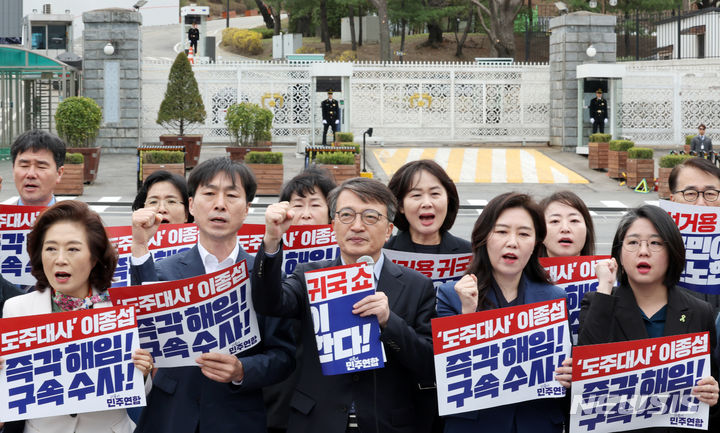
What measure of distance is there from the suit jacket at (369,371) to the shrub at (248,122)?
19506mm

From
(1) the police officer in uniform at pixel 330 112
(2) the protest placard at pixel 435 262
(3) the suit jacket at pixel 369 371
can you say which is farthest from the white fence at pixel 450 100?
(3) the suit jacket at pixel 369 371

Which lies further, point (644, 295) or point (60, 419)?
point (644, 295)

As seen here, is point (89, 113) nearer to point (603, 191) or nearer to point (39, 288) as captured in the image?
point (603, 191)

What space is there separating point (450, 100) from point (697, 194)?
25.6m

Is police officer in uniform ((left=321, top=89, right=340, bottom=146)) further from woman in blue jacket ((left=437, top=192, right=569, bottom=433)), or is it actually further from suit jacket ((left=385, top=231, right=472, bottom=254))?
woman in blue jacket ((left=437, top=192, right=569, bottom=433))

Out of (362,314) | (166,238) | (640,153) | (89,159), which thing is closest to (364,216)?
(362,314)

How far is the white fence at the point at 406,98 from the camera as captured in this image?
30797 mm

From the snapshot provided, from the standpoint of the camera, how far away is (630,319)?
14.6ft

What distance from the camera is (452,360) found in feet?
14.0

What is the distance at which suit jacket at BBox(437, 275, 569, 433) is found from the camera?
4.37m

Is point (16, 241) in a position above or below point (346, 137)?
below

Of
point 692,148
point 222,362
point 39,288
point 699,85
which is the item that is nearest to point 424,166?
point 222,362

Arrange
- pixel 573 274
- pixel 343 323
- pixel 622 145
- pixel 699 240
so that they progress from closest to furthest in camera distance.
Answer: pixel 343 323
pixel 573 274
pixel 699 240
pixel 622 145

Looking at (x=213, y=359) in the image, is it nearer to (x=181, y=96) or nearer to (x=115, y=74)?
(x=181, y=96)
